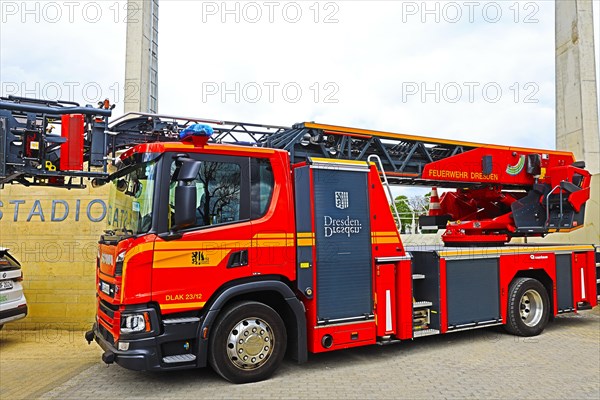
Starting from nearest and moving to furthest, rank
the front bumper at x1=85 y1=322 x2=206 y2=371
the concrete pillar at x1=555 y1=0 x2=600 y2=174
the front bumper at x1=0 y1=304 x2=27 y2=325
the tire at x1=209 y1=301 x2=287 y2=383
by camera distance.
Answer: the front bumper at x1=85 y1=322 x2=206 y2=371 < the tire at x1=209 y1=301 x2=287 y2=383 < the front bumper at x1=0 y1=304 x2=27 y2=325 < the concrete pillar at x1=555 y1=0 x2=600 y2=174

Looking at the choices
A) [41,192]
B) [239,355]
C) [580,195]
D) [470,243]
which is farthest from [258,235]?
[580,195]

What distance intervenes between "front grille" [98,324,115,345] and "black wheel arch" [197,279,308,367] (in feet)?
3.10

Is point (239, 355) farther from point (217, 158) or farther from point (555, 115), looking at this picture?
point (555, 115)

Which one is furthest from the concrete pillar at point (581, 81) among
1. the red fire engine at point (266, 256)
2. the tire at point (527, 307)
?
the red fire engine at point (266, 256)

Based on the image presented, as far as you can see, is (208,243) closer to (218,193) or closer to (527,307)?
(218,193)

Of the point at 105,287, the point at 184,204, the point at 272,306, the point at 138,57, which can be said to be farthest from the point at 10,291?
the point at 138,57

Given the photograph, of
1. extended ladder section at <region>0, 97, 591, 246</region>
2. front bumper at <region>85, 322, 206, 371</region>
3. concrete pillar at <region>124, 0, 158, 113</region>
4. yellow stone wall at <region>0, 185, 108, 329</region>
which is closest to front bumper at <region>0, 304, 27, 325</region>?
yellow stone wall at <region>0, 185, 108, 329</region>

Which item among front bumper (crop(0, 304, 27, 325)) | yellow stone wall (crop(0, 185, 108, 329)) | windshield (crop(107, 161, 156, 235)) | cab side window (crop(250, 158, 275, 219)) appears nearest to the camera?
windshield (crop(107, 161, 156, 235))

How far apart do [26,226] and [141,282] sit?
529cm

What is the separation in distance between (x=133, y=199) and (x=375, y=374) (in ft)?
11.6

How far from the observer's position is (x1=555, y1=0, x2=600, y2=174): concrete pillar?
15.9 m

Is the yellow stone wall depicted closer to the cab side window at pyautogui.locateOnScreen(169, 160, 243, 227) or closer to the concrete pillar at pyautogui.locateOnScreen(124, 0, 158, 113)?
the cab side window at pyautogui.locateOnScreen(169, 160, 243, 227)

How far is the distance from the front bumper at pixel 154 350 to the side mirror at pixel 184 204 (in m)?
1.13

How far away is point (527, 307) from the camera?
7969 mm
